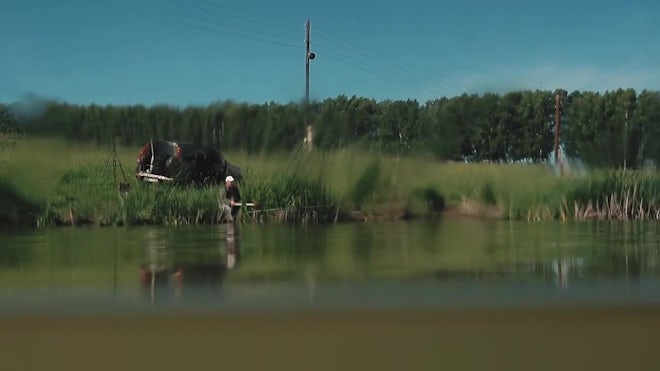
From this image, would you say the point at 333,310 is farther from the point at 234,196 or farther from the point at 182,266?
the point at 234,196

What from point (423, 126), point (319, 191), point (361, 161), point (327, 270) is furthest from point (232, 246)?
point (423, 126)

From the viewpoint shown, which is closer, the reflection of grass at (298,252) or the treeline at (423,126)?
the reflection of grass at (298,252)

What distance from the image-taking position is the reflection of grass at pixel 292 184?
740cm

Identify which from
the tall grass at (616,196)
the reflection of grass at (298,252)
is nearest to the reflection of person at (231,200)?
the reflection of grass at (298,252)

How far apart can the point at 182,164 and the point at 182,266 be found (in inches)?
159

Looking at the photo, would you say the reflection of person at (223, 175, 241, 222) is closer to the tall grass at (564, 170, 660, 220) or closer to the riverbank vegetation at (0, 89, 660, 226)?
the riverbank vegetation at (0, 89, 660, 226)

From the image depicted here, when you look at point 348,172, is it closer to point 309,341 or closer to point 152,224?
point 152,224

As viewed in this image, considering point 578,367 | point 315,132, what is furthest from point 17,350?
point 315,132

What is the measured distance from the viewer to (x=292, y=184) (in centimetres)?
766

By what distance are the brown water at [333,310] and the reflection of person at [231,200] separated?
3136 millimetres

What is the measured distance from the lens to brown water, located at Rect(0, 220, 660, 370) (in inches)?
83.2

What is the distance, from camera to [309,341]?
2223 millimetres

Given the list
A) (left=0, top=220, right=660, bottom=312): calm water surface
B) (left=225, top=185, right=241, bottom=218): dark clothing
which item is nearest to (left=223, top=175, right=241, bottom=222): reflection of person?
(left=225, top=185, right=241, bottom=218): dark clothing

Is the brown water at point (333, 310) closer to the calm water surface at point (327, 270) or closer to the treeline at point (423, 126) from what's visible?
the calm water surface at point (327, 270)
